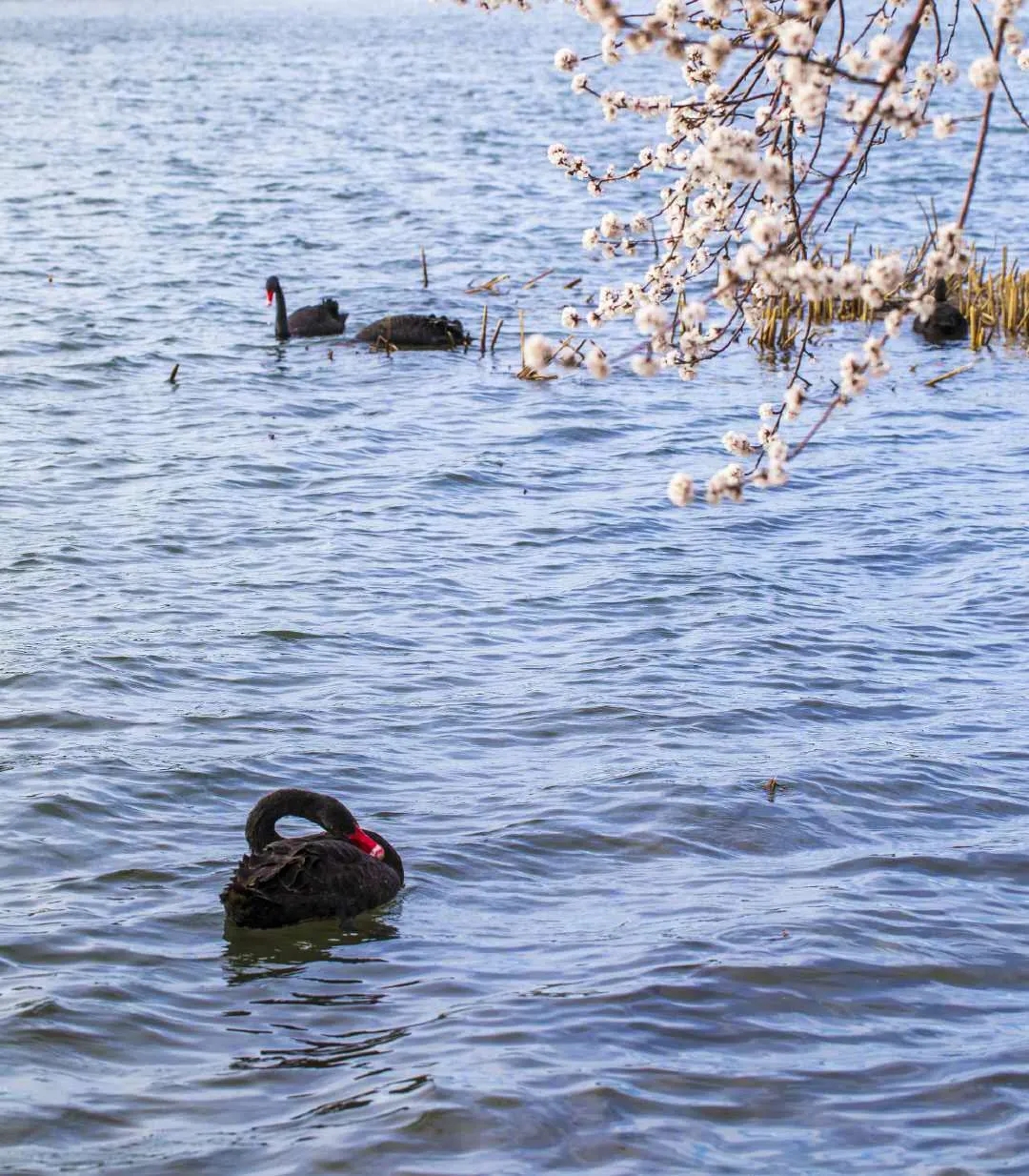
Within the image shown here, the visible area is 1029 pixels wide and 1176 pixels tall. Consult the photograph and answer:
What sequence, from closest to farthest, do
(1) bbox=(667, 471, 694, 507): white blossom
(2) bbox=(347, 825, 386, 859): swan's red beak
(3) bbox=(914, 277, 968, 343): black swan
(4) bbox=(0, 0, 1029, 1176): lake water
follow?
(1) bbox=(667, 471, 694, 507): white blossom → (4) bbox=(0, 0, 1029, 1176): lake water → (2) bbox=(347, 825, 386, 859): swan's red beak → (3) bbox=(914, 277, 968, 343): black swan

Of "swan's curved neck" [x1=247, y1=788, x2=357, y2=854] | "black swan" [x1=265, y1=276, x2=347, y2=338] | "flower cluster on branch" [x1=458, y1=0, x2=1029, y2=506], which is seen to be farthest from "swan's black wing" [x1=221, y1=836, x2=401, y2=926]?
"black swan" [x1=265, y1=276, x2=347, y2=338]

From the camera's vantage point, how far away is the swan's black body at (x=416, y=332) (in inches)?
804

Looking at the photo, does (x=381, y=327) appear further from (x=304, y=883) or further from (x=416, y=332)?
(x=304, y=883)

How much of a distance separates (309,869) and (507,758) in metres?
2.18

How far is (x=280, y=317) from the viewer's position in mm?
20516

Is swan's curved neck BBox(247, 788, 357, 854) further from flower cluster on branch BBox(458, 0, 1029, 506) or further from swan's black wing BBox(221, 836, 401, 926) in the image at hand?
flower cluster on branch BBox(458, 0, 1029, 506)

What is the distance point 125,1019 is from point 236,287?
1867 centimetres

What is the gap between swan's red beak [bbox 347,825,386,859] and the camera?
7.67 meters

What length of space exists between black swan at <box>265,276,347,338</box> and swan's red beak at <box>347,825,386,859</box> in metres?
13.7

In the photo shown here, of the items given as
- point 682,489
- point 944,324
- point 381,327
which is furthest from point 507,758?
point 944,324

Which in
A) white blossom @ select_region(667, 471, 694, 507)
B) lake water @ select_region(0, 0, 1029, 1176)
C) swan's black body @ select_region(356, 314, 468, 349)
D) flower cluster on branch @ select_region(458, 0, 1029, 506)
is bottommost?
lake water @ select_region(0, 0, 1029, 1176)

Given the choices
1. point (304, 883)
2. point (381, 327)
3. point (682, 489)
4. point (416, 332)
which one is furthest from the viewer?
point (381, 327)

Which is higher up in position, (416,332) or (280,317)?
(280,317)

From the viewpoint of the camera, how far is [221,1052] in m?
6.31
